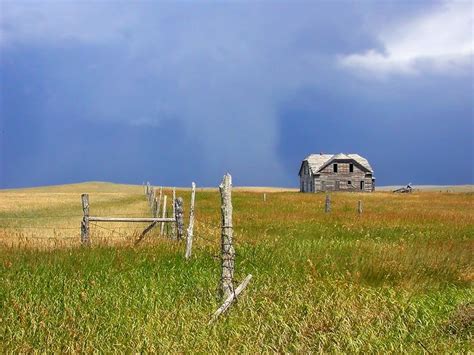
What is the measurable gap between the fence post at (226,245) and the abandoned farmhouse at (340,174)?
219 ft

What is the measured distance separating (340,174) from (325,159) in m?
4.74

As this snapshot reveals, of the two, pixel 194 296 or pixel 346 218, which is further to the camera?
pixel 346 218

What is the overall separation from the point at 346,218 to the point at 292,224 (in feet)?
13.8

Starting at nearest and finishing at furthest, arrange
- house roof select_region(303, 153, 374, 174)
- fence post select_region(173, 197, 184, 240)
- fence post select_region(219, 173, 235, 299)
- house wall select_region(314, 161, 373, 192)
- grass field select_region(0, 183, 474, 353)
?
1. grass field select_region(0, 183, 474, 353)
2. fence post select_region(219, 173, 235, 299)
3. fence post select_region(173, 197, 184, 240)
4. house wall select_region(314, 161, 373, 192)
5. house roof select_region(303, 153, 374, 174)

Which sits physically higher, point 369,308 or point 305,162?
point 305,162

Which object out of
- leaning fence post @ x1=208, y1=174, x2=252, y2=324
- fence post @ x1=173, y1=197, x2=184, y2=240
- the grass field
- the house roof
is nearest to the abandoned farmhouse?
the house roof

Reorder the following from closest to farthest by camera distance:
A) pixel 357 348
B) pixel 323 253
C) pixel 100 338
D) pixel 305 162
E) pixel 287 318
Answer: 1. pixel 357 348
2. pixel 100 338
3. pixel 287 318
4. pixel 323 253
5. pixel 305 162

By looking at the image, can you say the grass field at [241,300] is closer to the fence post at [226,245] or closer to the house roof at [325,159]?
the fence post at [226,245]

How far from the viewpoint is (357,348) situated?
6.05 metres

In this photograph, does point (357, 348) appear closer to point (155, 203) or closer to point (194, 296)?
point (194, 296)

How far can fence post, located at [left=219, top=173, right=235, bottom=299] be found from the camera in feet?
28.2

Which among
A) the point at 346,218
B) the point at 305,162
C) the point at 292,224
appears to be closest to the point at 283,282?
the point at 292,224

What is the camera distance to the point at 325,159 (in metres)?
80.1

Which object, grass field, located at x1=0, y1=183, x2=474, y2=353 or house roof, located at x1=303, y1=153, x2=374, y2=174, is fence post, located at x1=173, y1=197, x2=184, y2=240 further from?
house roof, located at x1=303, y1=153, x2=374, y2=174
